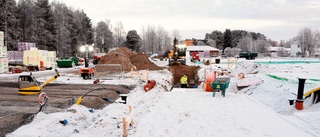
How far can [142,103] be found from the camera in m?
13.8

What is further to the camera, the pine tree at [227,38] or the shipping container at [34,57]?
→ the pine tree at [227,38]

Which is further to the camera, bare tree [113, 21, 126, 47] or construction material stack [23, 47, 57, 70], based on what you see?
bare tree [113, 21, 126, 47]

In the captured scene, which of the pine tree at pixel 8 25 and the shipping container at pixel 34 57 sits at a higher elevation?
the pine tree at pixel 8 25

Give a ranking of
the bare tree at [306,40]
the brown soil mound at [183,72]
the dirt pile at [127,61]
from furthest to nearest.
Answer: the bare tree at [306,40] < the brown soil mound at [183,72] < the dirt pile at [127,61]

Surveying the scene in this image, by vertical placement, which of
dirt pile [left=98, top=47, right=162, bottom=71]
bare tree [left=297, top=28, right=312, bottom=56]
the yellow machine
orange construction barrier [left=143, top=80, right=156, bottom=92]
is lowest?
orange construction barrier [left=143, top=80, right=156, bottom=92]

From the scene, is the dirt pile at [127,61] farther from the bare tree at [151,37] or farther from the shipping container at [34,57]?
the bare tree at [151,37]

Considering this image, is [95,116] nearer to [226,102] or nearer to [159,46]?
[226,102]

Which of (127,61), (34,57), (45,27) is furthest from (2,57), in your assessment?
(45,27)

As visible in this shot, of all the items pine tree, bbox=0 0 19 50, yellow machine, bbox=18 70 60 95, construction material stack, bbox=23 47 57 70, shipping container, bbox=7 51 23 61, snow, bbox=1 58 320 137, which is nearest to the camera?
snow, bbox=1 58 320 137

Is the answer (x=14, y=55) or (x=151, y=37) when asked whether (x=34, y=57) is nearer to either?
(x=14, y=55)

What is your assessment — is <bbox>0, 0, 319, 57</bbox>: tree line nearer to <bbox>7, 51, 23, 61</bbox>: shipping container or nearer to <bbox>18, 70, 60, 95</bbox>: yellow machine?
<bbox>7, 51, 23, 61</bbox>: shipping container

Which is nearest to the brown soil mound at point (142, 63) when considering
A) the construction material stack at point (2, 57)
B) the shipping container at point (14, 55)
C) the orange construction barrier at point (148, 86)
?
the orange construction barrier at point (148, 86)

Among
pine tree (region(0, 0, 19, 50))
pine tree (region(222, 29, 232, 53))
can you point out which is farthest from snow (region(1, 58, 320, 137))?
pine tree (region(222, 29, 232, 53))

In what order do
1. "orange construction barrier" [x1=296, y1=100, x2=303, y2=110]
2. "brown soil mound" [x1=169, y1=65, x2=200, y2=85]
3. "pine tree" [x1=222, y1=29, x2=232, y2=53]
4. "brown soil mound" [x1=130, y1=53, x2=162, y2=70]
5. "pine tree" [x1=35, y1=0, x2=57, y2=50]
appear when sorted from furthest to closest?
"pine tree" [x1=222, y1=29, x2=232, y2=53] → "pine tree" [x1=35, y1=0, x2=57, y2=50] → "brown soil mound" [x1=130, y1=53, x2=162, y2=70] → "brown soil mound" [x1=169, y1=65, x2=200, y2=85] → "orange construction barrier" [x1=296, y1=100, x2=303, y2=110]
